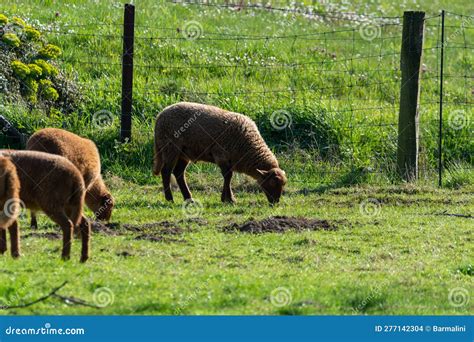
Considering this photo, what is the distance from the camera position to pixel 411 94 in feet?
50.7

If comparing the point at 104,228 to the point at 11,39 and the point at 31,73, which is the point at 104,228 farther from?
the point at 11,39

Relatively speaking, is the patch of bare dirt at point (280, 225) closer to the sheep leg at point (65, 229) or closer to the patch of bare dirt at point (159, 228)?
the patch of bare dirt at point (159, 228)

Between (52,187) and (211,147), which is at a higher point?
(52,187)

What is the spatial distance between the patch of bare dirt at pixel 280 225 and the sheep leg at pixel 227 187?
6.05 feet

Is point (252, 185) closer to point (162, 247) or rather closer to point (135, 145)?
point (135, 145)

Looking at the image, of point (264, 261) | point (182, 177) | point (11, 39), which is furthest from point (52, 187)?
point (11, 39)

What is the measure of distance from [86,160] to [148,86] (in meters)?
6.11

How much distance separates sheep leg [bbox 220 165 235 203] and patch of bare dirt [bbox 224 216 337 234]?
184cm

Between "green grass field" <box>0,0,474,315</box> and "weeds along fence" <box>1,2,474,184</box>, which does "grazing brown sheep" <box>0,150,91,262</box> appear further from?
"weeds along fence" <box>1,2,474,184</box>

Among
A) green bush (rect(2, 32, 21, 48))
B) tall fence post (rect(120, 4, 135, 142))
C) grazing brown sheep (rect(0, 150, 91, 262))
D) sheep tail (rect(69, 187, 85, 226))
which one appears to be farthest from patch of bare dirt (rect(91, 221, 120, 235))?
green bush (rect(2, 32, 21, 48))

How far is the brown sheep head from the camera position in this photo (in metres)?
14.1

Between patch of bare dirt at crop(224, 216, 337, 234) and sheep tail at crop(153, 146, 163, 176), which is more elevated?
sheep tail at crop(153, 146, 163, 176)

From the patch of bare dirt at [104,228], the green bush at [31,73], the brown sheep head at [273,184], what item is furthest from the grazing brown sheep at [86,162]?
the green bush at [31,73]

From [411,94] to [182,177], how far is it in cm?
370
